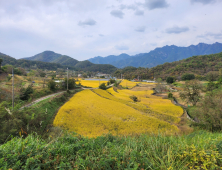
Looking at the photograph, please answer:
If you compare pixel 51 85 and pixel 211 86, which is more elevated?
pixel 51 85

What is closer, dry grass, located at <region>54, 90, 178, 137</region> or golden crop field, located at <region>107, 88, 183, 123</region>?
dry grass, located at <region>54, 90, 178, 137</region>

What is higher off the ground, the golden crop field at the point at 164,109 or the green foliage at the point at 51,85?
the green foliage at the point at 51,85

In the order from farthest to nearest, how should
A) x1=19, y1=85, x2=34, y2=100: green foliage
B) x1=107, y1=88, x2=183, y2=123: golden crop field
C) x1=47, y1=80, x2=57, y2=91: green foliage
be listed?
x1=47, y1=80, x2=57, y2=91: green foliage < x1=19, y1=85, x2=34, y2=100: green foliage < x1=107, y1=88, x2=183, y2=123: golden crop field

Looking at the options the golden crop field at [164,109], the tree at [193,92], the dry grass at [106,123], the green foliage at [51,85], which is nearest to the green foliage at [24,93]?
the green foliage at [51,85]

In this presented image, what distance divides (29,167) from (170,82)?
73480 mm

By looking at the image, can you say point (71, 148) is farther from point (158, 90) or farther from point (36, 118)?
point (158, 90)

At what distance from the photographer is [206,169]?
6.79 ft

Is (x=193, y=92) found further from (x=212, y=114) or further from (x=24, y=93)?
(x=24, y=93)

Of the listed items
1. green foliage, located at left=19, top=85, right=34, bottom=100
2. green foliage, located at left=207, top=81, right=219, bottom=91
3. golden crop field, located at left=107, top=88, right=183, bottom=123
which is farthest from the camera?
green foliage, located at left=207, top=81, right=219, bottom=91

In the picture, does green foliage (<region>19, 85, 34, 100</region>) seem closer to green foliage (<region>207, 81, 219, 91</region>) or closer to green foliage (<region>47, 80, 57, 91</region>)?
green foliage (<region>47, 80, 57, 91</region>)

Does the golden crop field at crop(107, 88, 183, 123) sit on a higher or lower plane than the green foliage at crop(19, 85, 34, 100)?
lower

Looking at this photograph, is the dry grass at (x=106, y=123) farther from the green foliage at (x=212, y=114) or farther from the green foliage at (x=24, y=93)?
the green foliage at (x=24, y=93)

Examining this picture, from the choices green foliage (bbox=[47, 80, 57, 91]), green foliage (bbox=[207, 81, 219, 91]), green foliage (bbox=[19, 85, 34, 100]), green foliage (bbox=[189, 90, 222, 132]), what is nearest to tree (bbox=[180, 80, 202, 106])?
green foliage (bbox=[207, 81, 219, 91])

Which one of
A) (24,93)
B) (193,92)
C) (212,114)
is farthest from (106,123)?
(193,92)
